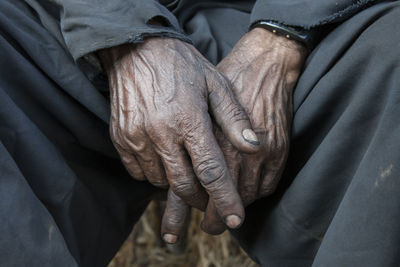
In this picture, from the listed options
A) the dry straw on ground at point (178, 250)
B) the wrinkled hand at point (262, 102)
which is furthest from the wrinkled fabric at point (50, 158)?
the dry straw on ground at point (178, 250)

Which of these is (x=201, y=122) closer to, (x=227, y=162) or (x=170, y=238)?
(x=227, y=162)

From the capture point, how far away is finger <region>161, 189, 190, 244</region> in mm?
767

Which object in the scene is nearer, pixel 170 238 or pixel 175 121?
pixel 175 121

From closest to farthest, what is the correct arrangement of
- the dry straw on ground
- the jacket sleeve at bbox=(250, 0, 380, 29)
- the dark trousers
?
the dark trousers < the jacket sleeve at bbox=(250, 0, 380, 29) < the dry straw on ground

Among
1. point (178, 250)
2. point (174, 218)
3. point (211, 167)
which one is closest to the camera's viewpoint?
point (211, 167)

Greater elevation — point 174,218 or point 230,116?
point 230,116

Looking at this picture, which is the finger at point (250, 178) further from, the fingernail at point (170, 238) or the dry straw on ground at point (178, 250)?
the dry straw on ground at point (178, 250)

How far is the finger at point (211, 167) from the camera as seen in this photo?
675 millimetres

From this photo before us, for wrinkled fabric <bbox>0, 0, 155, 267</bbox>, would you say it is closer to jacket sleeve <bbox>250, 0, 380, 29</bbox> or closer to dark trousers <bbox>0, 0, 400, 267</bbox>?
dark trousers <bbox>0, 0, 400, 267</bbox>

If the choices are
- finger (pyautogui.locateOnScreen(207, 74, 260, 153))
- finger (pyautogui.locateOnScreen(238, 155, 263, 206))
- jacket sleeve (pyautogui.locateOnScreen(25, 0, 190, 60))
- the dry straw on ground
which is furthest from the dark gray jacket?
the dry straw on ground

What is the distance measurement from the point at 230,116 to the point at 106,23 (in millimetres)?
244

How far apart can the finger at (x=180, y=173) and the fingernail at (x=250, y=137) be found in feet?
0.31

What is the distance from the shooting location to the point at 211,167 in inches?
26.5

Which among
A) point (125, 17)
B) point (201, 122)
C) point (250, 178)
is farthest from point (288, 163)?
point (125, 17)
